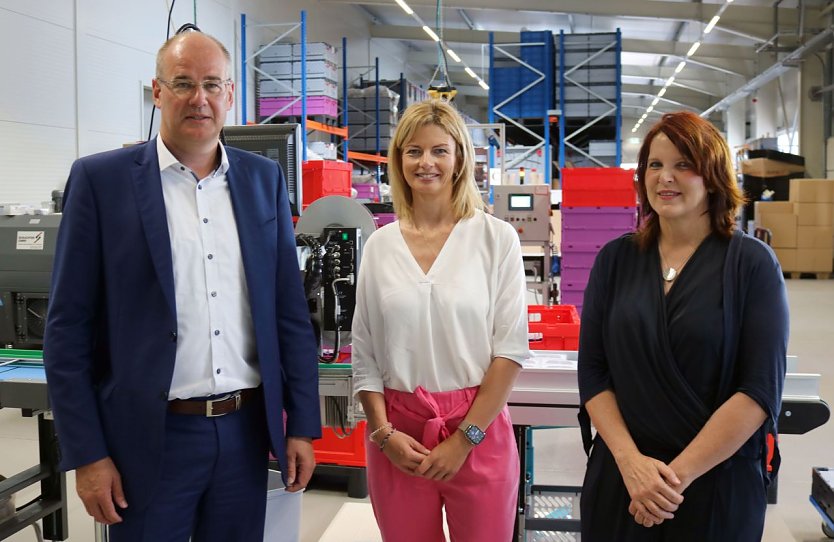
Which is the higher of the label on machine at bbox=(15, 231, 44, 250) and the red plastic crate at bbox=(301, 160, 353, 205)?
the red plastic crate at bbox=(301, 160, 353, 205)

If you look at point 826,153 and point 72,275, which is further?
point 826,153

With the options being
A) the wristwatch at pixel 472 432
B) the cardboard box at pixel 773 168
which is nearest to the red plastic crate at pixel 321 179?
the wristwatch at pixel 472 432

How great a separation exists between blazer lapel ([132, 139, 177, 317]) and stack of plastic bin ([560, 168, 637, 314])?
5120mm

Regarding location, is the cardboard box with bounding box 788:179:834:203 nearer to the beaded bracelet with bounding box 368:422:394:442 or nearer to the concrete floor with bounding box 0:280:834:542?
the concrete floor with bounding box 0:280:834:542

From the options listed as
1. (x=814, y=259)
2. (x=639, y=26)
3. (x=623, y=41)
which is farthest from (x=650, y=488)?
(x=623, y=41)

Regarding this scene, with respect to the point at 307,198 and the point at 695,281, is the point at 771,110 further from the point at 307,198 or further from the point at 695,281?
the point at 695,281

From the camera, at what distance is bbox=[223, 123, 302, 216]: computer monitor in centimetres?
273

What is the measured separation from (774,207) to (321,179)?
10436 mm

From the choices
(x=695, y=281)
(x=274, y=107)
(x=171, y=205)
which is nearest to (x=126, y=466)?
(x=171, y=205)

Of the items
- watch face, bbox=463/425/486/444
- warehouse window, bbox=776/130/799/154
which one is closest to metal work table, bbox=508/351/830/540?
watch face, bbox=463/425/486/444

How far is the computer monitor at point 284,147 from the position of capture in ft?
8.96

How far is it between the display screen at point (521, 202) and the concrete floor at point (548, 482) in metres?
2.40

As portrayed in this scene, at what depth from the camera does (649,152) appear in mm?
1646

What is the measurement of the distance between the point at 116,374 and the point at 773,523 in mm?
3079
